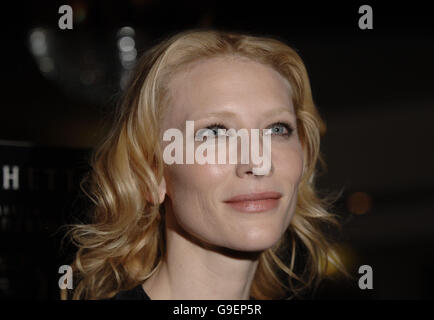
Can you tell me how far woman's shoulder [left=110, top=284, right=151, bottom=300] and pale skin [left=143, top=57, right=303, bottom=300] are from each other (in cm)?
3

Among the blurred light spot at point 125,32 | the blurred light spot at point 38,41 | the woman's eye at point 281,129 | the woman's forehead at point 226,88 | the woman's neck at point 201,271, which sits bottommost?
the woman's neck at point 201,271

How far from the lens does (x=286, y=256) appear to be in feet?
6.92

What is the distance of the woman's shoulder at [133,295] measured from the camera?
1.62m

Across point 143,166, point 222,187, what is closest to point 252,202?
Result: point 222,187

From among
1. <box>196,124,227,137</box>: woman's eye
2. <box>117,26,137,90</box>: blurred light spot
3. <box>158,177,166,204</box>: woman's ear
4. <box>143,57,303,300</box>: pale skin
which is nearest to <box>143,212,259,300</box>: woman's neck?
<box>143,57,303,300</box>: pale skin

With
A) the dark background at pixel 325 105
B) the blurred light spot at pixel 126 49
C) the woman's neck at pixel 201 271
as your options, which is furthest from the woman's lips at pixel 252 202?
the blurred light spot at pixel 126 49

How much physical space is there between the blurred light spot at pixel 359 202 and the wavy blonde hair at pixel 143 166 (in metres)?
1.33

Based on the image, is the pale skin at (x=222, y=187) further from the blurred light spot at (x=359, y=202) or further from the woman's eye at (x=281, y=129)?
the blurred light spot at (x=359, y=202)

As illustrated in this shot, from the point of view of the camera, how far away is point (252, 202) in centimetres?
143

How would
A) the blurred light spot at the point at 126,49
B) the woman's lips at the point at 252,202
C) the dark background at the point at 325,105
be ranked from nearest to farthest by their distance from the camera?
the woman's lips at the point at 252,202 < the dark background at the point at 325,105 < the blurred light spot at the point at 126,49

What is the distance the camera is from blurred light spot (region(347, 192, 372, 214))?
316 cm

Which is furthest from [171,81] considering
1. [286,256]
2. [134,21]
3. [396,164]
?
[396,164]
